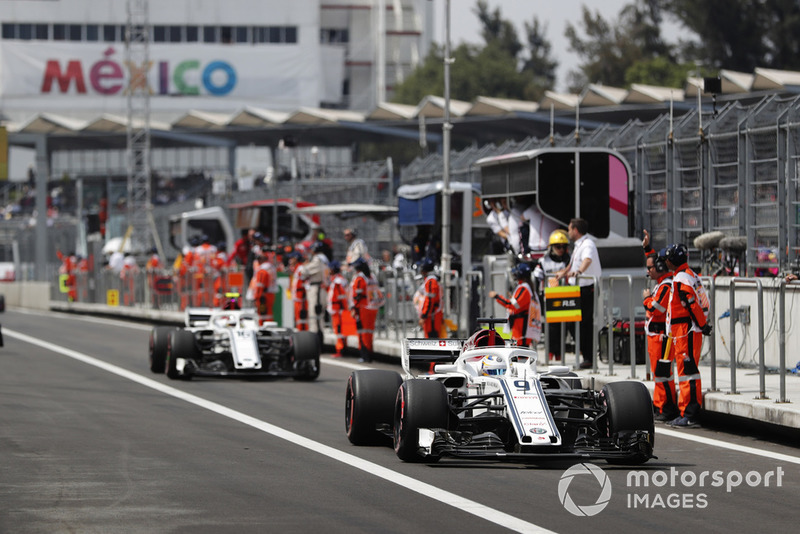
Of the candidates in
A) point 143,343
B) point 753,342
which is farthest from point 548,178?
point 143,343

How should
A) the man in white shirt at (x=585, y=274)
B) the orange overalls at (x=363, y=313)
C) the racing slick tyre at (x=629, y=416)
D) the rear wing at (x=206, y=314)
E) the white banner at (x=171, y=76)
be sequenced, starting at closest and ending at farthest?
the racing slick tyre at (x=629, y=416) → the man in white shirt at (x=585, y=274) → the rear wing at (x=206, y=314) → the orange overalls at (x=363, y=313) → the white banner at (x=171, y=76)

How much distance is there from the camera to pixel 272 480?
10.4 metres

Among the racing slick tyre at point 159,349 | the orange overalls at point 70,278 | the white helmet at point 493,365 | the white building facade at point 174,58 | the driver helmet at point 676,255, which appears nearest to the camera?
the white helmet at point 493,365

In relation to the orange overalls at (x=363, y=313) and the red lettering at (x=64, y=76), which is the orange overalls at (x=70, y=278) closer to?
the orange overalls at (x=363, y=313)

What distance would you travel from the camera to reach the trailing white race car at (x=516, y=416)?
10914 millimetres

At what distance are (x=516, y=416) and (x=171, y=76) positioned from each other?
9158 cm

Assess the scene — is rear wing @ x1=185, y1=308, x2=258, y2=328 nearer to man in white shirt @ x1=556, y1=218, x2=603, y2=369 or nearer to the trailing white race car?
man in white shirt @ x1=556, y1=218, x2=603, y2=369

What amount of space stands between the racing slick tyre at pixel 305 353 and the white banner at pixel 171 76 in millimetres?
79659

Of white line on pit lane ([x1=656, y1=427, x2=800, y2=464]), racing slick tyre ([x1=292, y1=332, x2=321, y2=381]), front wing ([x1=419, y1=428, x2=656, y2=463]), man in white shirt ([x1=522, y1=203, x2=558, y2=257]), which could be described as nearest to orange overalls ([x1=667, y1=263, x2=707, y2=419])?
white line on pit lane ([x1=656, y1=427, x2=800, y2=464])

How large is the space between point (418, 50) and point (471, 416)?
105 metres

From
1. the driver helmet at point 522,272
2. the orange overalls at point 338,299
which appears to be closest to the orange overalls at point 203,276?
the orange overalls at point 338,299

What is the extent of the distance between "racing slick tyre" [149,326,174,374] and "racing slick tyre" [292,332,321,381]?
1.88 m

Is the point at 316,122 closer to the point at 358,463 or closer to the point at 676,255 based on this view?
the point at 676,255
